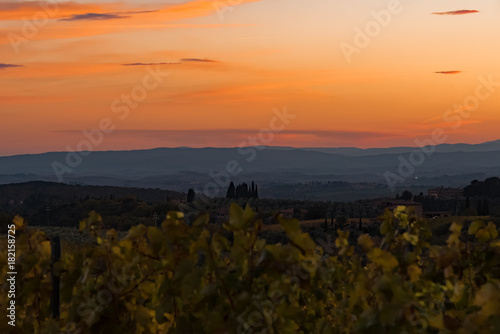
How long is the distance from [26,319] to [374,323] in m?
3.25

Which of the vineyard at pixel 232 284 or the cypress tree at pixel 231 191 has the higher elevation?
the vineyard at pixel 232 284

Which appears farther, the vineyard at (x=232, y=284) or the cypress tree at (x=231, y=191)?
the cypress tree at (x=231, y=191)

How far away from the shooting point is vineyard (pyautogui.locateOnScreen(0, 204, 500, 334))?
4.08m

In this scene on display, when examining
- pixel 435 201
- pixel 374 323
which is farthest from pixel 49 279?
pixel 435 201

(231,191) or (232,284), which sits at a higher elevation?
(232,284)

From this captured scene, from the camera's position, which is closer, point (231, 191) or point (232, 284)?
point (232, 284)

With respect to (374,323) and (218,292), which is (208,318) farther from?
(374,323)

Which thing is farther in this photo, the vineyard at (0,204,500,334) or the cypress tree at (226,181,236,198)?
the cypress tree at (226,181,236,198)

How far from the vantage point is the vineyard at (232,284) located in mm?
4078

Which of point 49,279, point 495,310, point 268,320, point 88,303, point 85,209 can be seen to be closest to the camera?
point 495,310

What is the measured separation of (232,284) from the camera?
422cm

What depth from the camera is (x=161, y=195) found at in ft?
494

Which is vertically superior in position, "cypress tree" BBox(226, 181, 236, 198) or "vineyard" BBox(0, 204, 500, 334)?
"vineyard" BBox(0, 204, 500, 334)

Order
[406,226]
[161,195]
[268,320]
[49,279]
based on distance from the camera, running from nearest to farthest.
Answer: [268,320]
[49,279]
[406,226]
[161,195]
